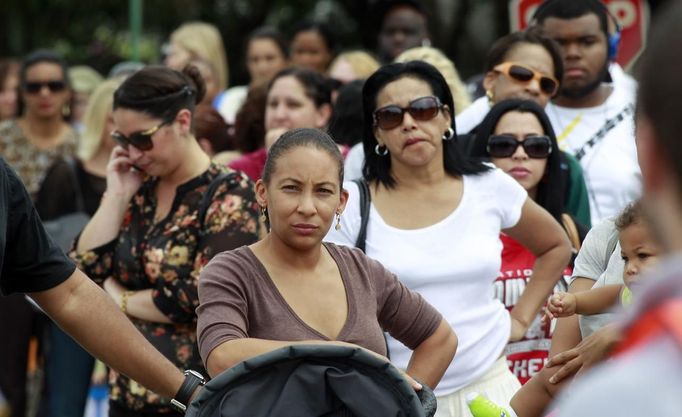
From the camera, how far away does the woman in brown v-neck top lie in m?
3.91

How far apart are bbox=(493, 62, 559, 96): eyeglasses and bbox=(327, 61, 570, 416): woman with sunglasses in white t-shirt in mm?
1256

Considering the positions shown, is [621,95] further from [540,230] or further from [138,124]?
[138,124]

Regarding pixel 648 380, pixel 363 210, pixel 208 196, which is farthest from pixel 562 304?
pixel 648 380

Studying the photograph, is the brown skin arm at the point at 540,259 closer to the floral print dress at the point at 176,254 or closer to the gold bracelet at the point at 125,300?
the floral print dress at the point at 176,254

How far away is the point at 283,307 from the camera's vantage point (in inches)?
156

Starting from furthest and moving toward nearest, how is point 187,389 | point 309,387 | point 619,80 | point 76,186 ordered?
point 76,186
point 619,80
point 187,389
point 309,387

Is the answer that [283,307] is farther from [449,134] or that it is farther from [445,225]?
[449,134]

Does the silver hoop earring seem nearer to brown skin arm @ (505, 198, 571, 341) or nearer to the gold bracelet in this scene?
brown skin arm @ (505, 198, 571, 341)

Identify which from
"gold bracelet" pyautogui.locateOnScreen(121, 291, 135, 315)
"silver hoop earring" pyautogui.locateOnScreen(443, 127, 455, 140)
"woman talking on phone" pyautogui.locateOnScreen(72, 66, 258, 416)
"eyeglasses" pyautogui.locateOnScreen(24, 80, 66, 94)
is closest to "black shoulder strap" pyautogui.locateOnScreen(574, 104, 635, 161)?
"silver hoop earring" pyautogui.locateOnScreen(443, 127, 455, 140)

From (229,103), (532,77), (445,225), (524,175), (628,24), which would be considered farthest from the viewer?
(229,103)

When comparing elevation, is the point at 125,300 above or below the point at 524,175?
below

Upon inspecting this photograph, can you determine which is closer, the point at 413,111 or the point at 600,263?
the point at 600,263

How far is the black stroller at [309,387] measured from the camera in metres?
3.30

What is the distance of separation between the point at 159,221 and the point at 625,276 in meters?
2.14
